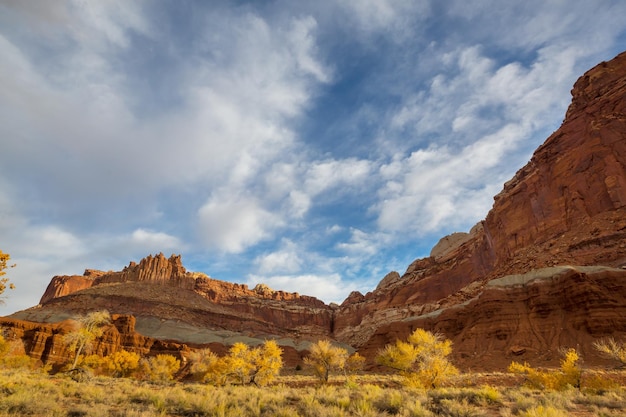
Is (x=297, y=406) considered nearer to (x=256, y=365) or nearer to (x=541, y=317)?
(x=256, y=365)

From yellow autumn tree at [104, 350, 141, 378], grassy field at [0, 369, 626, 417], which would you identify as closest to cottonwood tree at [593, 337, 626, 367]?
grassy field at [0, 369, 626, 417]

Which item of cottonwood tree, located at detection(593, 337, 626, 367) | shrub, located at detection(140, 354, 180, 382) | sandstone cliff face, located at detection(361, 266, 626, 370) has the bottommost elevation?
shrub, located at detection(140, 354, 180, 382)

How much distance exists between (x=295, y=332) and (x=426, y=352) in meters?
91.2

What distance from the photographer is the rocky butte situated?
33094mm

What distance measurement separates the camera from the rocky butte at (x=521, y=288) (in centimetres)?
3309

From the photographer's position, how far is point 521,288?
39344mm

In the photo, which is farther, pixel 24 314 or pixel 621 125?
pixel 24 314

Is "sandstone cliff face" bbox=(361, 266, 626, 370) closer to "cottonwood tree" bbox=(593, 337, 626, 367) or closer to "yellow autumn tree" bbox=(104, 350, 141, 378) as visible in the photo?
"cottonwood tree" bbox=(593, 337, 626, 367)

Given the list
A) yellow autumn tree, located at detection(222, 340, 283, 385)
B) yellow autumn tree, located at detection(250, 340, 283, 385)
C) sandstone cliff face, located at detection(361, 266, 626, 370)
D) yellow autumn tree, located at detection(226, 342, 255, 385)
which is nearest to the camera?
yellow autumn tree, located at detection(226, 342, 255, 385)

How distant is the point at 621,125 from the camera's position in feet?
151

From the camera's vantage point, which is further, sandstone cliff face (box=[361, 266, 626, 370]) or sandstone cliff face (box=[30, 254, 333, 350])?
sandstone cliff face (box=[30, 254, 333, 350])

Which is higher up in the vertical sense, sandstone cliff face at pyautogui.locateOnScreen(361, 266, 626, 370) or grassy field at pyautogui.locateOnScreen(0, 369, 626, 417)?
sandstone cliff face at pyautogui.locateOnScreen(361, 266, 626, 370)

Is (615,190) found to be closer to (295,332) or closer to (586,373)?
(586,373)

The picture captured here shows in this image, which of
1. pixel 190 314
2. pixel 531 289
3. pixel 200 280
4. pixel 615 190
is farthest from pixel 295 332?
pixel 615 190
